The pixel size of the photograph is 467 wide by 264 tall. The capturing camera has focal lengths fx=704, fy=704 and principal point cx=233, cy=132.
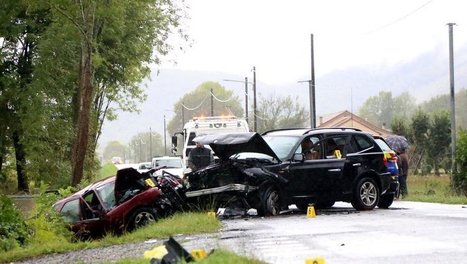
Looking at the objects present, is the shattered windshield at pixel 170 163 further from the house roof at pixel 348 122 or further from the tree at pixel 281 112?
the house roof at pixel 348 122

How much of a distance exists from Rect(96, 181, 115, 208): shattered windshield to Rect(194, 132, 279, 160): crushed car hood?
230 cm

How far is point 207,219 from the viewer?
13.7 metres

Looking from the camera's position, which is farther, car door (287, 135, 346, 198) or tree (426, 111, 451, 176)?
tree (426, 111, 451, 176)

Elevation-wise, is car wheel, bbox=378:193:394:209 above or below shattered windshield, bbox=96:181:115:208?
below

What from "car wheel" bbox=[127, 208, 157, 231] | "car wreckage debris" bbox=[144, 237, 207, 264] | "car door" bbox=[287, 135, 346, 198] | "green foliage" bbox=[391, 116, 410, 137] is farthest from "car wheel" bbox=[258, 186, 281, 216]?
"green foliage" bbox=[391, 116, 410, 137]

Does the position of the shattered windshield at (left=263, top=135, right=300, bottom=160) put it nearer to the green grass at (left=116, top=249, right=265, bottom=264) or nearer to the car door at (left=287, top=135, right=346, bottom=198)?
the car door at (left=287, top=135, right=346, bottom=198)

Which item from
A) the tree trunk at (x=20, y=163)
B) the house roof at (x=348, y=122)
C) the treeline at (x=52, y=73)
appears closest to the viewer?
the treeline at (x=52, y=73)

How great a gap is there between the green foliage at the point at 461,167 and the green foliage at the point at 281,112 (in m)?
55.9

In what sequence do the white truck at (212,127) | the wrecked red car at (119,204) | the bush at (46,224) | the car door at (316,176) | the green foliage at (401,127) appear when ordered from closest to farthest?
the bush at (46,224) → the wrecked red car at (119,204) → the car door at (316,176) → the white truck at (212,127) → the green foliage at (401,127)

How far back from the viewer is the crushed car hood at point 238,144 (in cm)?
1447

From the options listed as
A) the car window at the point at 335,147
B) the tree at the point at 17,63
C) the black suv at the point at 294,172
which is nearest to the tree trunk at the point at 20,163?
the tree at the point at 17,63

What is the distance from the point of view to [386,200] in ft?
55.3

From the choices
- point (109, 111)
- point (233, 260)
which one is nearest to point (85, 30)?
point (233, 260)

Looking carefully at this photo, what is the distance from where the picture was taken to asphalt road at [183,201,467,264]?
900 centimetres
